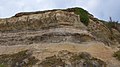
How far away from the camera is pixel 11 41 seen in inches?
1898

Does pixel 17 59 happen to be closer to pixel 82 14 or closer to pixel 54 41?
pixel 54 41

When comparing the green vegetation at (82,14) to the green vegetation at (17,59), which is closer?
the green vegetation at (17,59)

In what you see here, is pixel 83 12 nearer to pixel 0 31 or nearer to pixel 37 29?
pixel 37 29

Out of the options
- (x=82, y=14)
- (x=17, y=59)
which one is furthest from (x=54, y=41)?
(x=82, y=14)

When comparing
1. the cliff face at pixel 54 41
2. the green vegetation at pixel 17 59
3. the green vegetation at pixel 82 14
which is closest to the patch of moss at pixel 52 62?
the cliff face at pixel 54 41

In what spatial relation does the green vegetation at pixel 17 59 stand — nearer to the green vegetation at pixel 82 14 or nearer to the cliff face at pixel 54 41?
the cliff face at pixel 54 41

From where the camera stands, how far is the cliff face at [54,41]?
41906mm

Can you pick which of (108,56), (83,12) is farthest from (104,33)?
(108,56)

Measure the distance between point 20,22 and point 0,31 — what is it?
292 cm

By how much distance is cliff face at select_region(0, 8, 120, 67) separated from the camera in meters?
41.9

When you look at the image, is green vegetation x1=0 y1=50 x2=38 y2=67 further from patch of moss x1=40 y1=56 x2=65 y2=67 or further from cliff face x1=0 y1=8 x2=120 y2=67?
patch of moss x1=40 y1=56 x2=65 y2=67

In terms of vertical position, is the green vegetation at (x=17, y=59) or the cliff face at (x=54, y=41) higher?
the cliff face at (x=54, y=41)

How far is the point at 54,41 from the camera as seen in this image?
4494cm

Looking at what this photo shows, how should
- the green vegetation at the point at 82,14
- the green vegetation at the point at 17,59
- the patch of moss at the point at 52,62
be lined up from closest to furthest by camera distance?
the patch of moss at the point at 52,62, the green vegetation at the point at 17,59, the green vegetation at the point at 82,14
